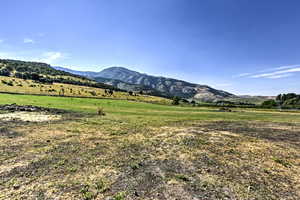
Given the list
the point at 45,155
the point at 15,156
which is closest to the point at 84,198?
the point at 45,155

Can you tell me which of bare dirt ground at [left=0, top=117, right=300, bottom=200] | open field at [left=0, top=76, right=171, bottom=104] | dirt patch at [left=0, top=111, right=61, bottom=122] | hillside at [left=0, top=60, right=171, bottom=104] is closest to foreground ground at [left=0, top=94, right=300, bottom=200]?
bare dirt ground at [left=0, top=117, right=300, bottom=200]

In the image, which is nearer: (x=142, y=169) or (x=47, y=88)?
(x=142, y=169)

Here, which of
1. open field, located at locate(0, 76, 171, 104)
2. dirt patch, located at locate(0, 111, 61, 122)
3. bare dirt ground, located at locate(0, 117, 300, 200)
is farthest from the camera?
open field, located at locate(0, 76, 171, 104)

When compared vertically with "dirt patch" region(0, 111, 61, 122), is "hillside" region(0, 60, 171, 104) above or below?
above

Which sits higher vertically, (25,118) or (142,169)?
(142,169)

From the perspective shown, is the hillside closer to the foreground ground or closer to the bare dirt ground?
the foreground ground

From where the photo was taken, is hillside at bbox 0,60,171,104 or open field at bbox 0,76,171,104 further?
hillside at bbox 0,60,171,104

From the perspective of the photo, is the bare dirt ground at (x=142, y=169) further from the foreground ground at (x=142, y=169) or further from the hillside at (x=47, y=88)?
the hillside at (x=47, y=88)

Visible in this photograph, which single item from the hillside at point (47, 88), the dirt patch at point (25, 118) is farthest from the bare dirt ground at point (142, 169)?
the hillside at point (47, 88)

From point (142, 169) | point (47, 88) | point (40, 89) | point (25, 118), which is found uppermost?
point (47, 88)

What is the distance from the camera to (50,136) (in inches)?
670

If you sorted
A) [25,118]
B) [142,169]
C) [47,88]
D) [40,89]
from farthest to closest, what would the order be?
[47,88] → [40,89] → [25,118] → [142,169]

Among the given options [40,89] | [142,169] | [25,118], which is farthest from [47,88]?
[142,169]

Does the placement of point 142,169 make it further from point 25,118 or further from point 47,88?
point 47,88
